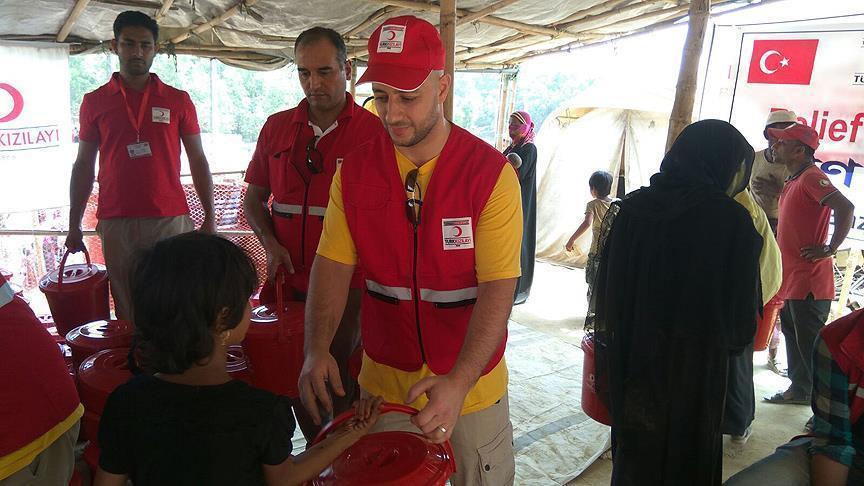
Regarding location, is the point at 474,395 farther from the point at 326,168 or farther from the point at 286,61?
the point at 286,61

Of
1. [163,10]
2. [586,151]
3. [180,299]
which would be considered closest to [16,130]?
[163,10]

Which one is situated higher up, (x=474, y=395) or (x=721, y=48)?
(x=721, y=48)

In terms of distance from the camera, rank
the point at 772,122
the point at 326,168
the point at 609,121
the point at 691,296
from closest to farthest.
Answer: the point at 691,296, the point at 326,168, the point at 772,122, the point at 609,121

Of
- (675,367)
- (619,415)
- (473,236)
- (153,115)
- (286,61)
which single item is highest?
(286,61)

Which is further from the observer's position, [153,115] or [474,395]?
[153,115]

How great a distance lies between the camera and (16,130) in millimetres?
5648

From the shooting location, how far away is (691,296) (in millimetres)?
2252

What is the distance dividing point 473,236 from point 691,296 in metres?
1.19

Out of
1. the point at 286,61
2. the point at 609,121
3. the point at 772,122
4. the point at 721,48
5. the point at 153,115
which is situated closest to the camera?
the point at 153,115

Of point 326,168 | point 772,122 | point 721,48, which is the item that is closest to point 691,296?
point 326,168

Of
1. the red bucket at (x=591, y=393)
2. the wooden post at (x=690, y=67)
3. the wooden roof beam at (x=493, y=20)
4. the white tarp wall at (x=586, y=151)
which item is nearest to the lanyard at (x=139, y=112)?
the wooden roof beam at (x=493, y=20)

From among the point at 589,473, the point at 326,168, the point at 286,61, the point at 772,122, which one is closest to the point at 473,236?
the point at 326,168

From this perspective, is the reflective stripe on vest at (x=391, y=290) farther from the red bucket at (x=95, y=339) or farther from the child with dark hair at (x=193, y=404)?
the red bucket at (x=95, y=339)

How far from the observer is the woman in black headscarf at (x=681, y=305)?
7.27 feet
